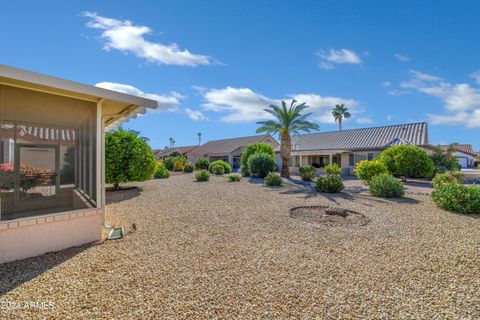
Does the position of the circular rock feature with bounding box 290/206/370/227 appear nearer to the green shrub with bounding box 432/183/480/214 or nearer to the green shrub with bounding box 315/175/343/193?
the green shrub with bounding box 432/183/480/214

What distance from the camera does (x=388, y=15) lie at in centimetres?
1138

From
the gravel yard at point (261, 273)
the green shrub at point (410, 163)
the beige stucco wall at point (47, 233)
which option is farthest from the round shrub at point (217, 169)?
the beige stucco wall at point (47, 233)

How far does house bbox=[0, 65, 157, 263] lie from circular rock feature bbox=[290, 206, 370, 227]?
5.84 m

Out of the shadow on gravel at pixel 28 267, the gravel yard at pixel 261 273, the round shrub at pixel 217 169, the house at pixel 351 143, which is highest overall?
the house at pixel 351 143

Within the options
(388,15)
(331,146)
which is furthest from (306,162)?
(388,15)

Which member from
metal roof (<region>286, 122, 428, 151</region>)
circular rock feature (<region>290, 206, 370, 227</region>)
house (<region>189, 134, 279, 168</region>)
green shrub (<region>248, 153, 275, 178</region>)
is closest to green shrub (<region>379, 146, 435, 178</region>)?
metal roof (<region>286, 122, 428, 151</region>)

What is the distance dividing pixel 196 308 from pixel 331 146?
30325 millimetres

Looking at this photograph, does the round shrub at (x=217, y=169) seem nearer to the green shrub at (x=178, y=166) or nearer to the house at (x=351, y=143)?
the green shrub at (x=178, y=166)

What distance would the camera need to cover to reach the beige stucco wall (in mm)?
4656

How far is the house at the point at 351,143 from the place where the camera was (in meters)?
26.0

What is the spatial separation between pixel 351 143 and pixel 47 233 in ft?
98.0

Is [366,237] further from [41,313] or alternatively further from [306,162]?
[306,162]

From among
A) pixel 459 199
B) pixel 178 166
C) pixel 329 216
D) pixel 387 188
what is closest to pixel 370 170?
pixel 387 188

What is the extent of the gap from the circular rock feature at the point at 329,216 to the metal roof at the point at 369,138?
20.4 m
